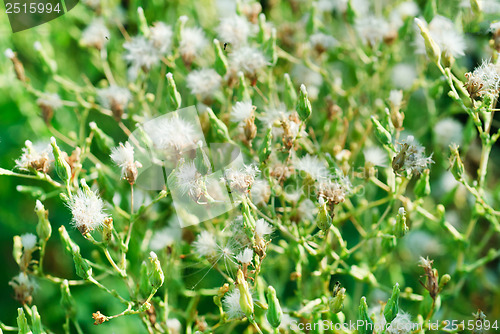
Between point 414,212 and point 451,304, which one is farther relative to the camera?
point 451,304

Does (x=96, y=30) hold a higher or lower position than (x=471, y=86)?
higher

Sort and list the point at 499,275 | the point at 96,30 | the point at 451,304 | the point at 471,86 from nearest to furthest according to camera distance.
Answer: the point at 471,86, the point at 451,304, the point at 96,30, the point at 499,275

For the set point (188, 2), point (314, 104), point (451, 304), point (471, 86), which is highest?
point (188, 2)

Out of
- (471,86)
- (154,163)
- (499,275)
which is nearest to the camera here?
(471,86)

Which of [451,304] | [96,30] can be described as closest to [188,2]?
[96,30]

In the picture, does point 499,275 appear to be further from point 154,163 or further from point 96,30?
point 96,30

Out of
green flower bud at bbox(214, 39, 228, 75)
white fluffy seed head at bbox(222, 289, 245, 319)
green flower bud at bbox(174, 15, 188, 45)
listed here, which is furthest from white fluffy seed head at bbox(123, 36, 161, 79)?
white fluffy seed head at bbox(222, 289, 245, 319)

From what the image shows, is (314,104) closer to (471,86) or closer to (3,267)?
(471,86)

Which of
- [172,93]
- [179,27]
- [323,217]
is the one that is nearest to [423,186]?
[323,217]
